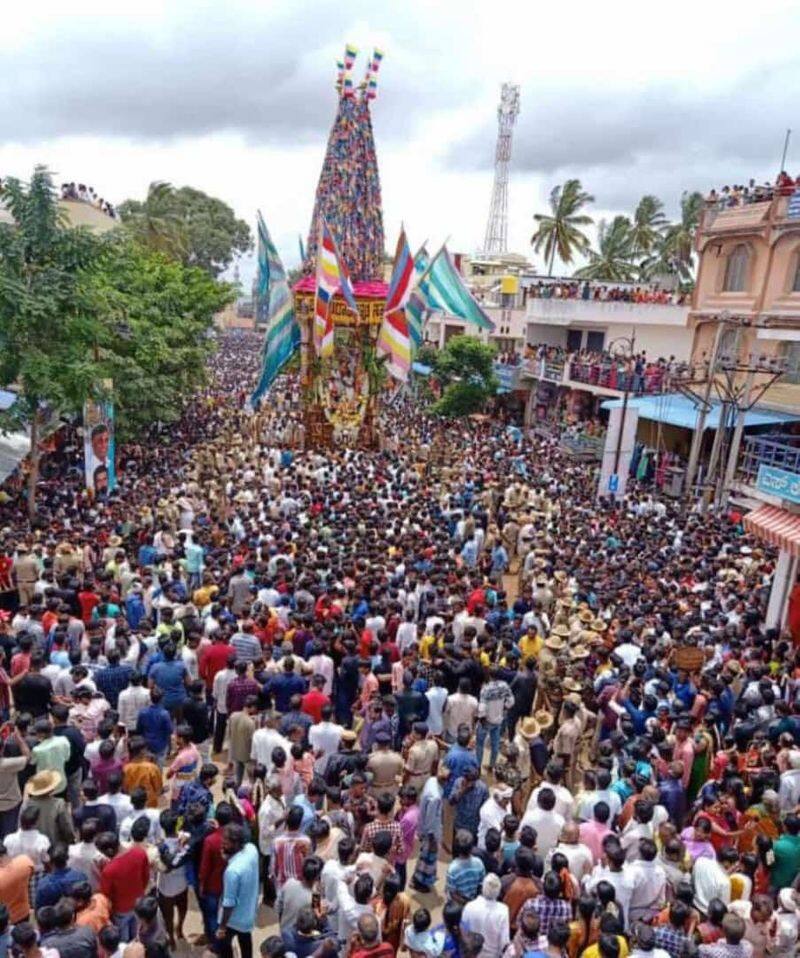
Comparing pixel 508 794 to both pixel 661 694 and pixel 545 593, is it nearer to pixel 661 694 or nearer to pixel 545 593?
pixel 661 694

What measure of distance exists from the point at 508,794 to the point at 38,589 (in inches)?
242

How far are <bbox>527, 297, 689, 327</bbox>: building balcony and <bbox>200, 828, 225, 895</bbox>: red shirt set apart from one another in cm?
2337

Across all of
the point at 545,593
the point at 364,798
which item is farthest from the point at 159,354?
the point at 364,798

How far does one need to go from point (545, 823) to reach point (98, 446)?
12.0m

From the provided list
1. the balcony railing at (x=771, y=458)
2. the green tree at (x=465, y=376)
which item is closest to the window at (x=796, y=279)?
the balcony railing at (x=771, y=458)

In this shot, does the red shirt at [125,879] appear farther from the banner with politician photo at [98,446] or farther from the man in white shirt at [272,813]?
the banner with politician photo at [98,446]

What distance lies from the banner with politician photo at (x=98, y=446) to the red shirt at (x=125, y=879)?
11146mm

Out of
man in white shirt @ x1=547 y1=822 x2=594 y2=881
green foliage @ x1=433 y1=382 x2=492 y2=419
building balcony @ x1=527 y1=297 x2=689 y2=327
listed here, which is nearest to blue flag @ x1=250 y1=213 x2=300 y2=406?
green foliage @ x1=433 y1=382 x2=492 y2=419

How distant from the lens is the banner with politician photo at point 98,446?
14.6 meters

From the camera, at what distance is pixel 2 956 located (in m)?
4.06

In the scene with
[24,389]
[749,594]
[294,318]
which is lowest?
[749,594]

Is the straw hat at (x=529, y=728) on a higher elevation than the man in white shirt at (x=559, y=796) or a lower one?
lower

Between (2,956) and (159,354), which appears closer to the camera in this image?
(2,956)

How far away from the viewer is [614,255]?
40.3m
